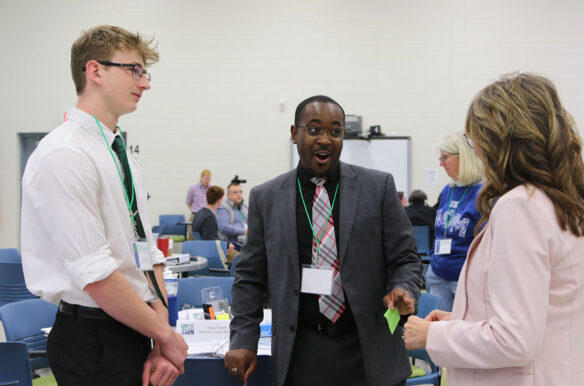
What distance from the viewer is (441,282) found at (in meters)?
3.46

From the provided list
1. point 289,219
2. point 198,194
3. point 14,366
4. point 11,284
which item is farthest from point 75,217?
point 198,194

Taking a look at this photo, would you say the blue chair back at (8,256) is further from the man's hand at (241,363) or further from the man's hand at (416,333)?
the man's hand at (416,333)

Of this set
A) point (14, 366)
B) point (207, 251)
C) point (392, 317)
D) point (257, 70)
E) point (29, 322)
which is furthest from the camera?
point (257, 70)

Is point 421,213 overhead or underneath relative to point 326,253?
underneath

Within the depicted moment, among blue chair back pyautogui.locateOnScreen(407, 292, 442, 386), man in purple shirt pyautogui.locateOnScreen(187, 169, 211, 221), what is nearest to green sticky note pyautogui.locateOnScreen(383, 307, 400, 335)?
blue chair back pyautogui.locateOnScreen(407, 292, 442, 386)

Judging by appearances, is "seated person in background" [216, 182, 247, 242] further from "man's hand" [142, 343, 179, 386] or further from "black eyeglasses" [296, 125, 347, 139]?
"man's hand" [142, 343, 179, 386]

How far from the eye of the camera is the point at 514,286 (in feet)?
3.55

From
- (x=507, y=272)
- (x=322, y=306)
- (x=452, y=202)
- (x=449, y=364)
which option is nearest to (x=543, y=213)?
(x=507, y=272)

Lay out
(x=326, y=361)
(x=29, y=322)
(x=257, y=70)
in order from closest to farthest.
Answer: (x=326, y=361) → (x=29, y=322) → (x=257, y=70)

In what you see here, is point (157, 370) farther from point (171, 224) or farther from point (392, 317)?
point (171, 224)

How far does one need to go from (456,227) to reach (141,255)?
2.37 meters

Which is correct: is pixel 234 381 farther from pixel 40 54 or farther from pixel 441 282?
pixel 40 54

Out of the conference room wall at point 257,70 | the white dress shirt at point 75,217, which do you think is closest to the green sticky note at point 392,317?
the white dress shirt at point 75,217

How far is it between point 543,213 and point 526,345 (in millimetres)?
279
